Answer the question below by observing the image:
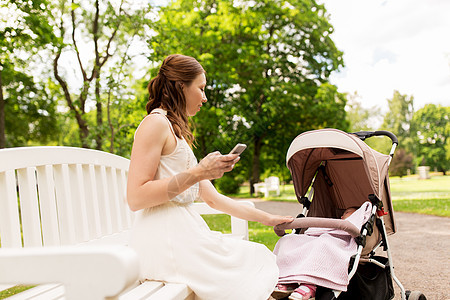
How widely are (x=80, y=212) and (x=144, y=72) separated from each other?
1528cm

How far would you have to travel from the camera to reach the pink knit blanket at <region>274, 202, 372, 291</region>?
2.65 m

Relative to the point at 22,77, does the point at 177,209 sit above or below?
below

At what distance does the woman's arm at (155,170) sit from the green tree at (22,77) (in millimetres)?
6854

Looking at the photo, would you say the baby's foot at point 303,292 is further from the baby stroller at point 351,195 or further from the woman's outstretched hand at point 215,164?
the woman's outstretched hand at point 215,164

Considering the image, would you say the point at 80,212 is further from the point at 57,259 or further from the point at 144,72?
the point at 144,72

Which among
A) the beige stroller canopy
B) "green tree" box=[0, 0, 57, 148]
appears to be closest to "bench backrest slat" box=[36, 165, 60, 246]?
the beige stroller canopy

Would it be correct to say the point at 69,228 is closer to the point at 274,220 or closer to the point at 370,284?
the point at 274,220

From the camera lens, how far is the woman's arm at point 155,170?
191 centimetres

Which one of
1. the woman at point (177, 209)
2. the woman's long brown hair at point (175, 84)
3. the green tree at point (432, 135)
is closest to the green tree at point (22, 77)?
the woman's long brown hair at point (175, 84)

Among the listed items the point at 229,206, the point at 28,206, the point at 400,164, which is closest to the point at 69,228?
the point at 28,206

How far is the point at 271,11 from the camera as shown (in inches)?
789

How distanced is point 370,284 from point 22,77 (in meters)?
16.9

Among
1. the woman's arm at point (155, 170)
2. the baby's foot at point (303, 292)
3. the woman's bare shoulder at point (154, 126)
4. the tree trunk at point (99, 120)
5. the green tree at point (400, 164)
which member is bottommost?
the green tree at point (400, 164)

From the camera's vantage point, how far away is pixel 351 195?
13.7 feet
